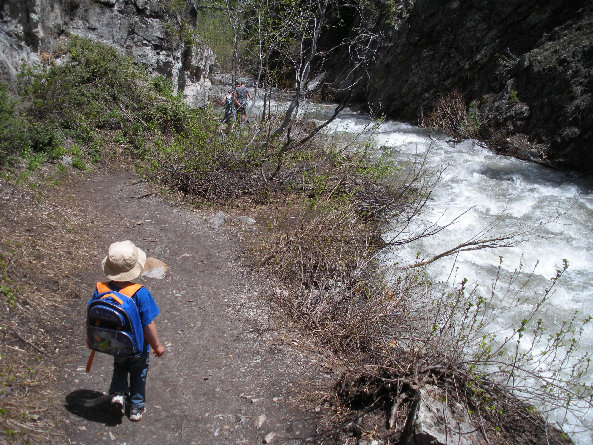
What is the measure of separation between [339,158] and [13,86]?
6.29 meters

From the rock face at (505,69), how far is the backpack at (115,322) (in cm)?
823

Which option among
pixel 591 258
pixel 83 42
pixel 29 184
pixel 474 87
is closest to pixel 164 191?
pixel 29 184

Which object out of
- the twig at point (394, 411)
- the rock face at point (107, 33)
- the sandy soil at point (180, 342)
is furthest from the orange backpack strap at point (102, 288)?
the rock face at point (107, 33)

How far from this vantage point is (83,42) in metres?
11.0

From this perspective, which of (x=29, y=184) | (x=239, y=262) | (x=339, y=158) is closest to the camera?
(x=239, y=262)

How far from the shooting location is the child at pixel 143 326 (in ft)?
10.4

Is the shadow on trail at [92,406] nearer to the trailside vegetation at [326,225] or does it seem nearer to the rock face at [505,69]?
the trailside vegetation at [326,225]

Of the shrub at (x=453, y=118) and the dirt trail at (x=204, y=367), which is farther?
the shrub at (x=453, y=118)

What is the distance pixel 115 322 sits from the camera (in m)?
3.16

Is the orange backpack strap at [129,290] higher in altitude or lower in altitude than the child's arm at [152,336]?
higher

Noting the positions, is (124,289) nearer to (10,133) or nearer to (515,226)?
(10,133)

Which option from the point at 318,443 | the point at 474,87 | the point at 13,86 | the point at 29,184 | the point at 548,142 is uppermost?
the point at 474,87

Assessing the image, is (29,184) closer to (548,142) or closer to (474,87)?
(548,142)

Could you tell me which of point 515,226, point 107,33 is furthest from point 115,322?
point 107,33
